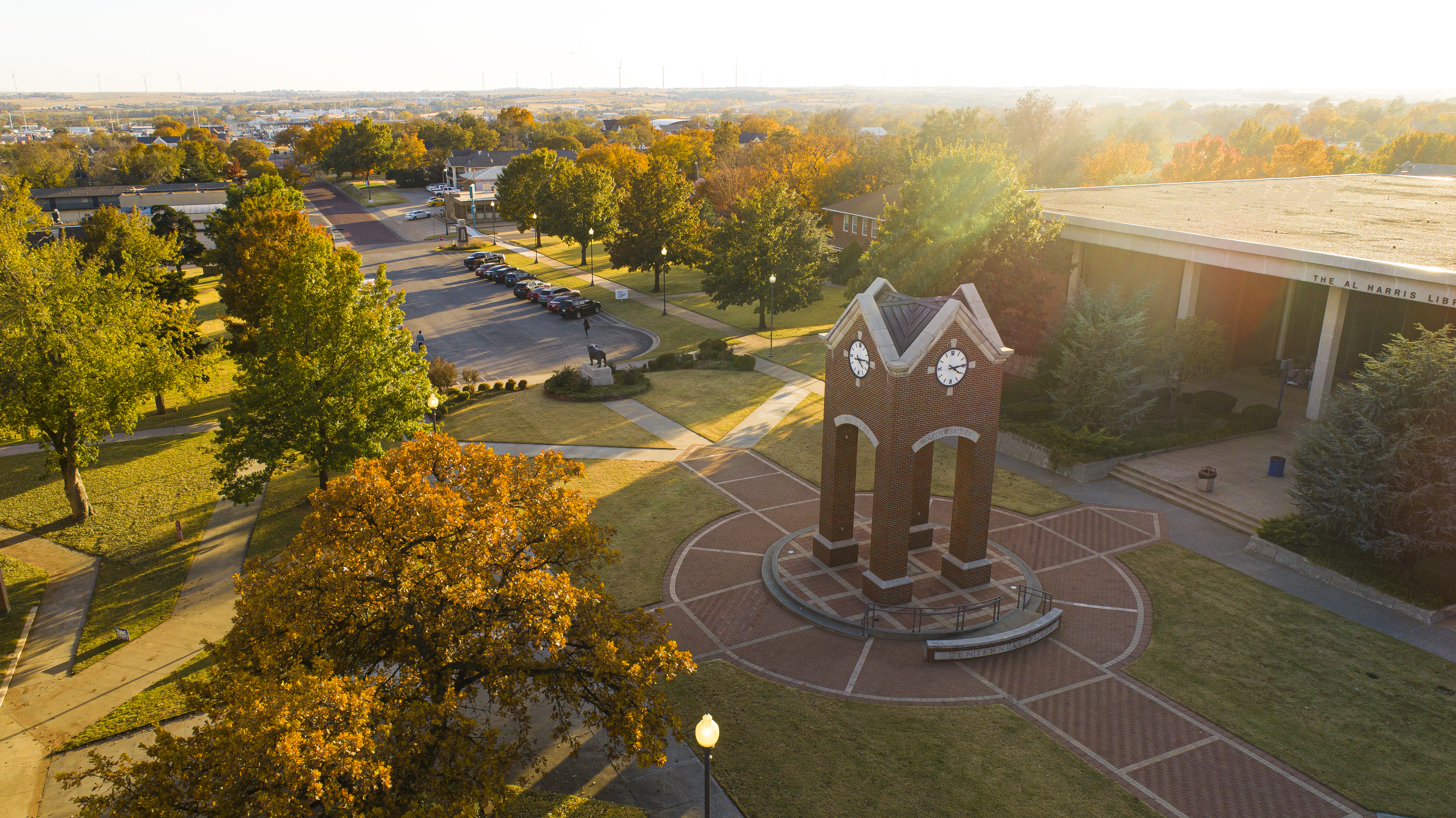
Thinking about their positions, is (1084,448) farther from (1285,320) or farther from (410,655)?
(410,655)

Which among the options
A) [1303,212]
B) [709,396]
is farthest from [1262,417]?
[709,396]

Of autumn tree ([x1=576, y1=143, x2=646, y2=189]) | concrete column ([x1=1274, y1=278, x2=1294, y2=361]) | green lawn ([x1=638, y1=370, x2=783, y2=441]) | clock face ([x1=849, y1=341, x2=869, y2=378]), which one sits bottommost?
green lawn ([x1=638, y1=370, x2=783, y2=441])

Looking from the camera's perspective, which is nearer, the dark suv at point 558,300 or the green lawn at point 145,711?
the green lawn at point 145,711

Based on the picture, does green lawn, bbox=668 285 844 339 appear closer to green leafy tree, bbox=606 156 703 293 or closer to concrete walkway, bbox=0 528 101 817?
green leafy tree, bbox=606 156 703 293

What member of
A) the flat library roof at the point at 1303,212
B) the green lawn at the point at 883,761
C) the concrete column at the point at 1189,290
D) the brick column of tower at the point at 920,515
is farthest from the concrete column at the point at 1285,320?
the green lawn at the point at 883,761

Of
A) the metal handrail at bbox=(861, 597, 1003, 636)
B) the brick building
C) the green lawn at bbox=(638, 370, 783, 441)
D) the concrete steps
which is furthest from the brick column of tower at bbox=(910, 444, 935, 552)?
the brick building

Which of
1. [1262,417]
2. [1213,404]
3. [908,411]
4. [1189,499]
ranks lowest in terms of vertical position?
[1189,499]

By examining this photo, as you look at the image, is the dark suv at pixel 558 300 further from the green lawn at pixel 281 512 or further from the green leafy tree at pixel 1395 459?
the green leafy tree at pixel 1395 459
